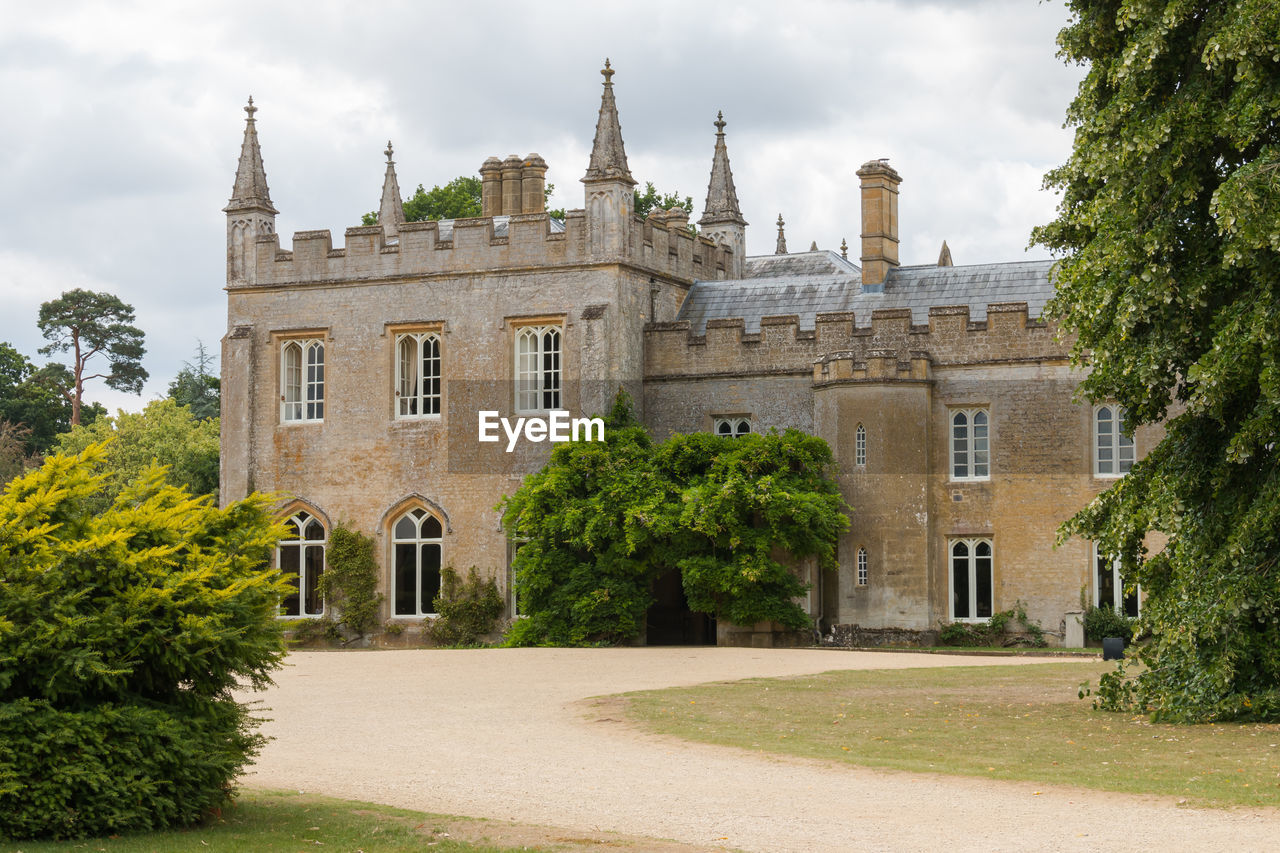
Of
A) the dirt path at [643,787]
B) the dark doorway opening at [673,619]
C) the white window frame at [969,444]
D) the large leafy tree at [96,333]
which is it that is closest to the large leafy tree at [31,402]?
the large leafy tree at [96,333]

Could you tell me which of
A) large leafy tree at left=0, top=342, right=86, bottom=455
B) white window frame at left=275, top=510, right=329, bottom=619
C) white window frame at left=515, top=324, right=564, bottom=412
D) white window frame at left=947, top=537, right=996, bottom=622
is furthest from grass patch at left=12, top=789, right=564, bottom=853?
large leafy tree at left=0, top=342, right=86, bottom=455

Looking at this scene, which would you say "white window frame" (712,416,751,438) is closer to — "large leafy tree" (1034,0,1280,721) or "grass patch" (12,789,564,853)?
"large leafy tree" (1034,0,1280,721)

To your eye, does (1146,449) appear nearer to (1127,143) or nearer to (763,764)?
(1127,143)

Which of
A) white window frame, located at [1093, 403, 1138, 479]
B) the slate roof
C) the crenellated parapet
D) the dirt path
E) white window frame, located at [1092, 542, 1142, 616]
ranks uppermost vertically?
the crenellated parapet

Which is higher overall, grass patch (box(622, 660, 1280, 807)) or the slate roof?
the slate roof

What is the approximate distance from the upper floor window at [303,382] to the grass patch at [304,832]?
70.7ft

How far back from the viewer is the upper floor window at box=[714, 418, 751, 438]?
97.8 feet

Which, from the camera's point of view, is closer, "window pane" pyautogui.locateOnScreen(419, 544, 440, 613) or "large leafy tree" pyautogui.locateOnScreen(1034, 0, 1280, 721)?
"large leafy tree" pyautogui.locateOnScreen(1034, 0, 1280, 721)

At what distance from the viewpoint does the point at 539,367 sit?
1184 inches

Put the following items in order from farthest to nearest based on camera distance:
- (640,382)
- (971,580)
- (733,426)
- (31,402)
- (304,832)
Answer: (31,402) → (640,382) → (733,426) → (971,580) → (304,832)

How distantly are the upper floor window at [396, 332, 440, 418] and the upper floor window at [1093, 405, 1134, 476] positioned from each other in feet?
39.6

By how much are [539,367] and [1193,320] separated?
1669 centimetres

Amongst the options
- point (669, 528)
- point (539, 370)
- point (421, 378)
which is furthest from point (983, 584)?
point (421, 378)

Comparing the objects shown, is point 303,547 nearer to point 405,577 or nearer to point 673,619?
point 405,577
